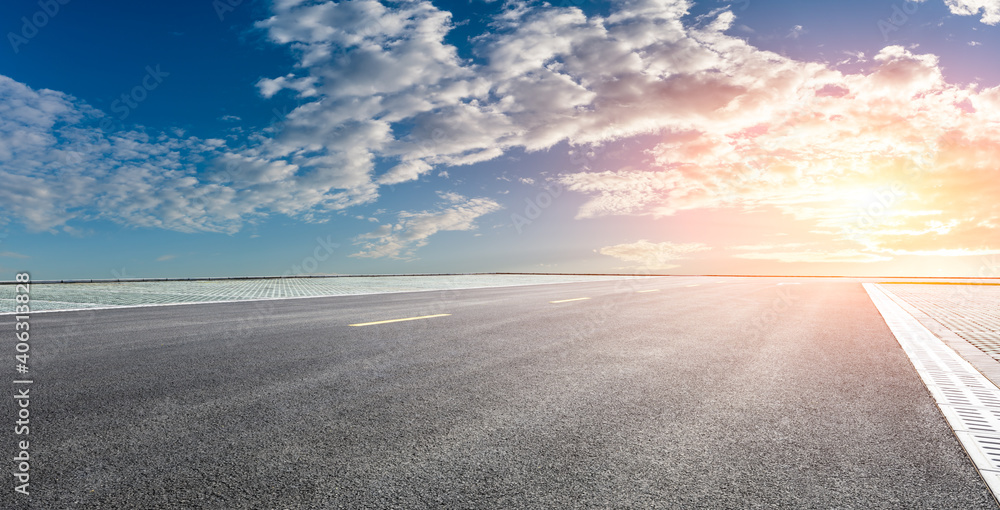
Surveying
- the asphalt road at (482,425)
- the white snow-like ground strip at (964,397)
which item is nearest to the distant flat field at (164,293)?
the asphalt road at (482,425)

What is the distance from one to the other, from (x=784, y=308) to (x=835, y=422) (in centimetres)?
987

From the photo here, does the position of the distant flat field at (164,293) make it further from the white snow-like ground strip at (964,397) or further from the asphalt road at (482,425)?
the white snow-like ground strip at (964,397)

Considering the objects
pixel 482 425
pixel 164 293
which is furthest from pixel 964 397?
pixel 164 293

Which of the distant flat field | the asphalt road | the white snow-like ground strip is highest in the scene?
the distant flat field

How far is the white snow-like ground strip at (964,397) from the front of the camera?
9.96ft

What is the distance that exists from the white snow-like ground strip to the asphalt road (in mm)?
113

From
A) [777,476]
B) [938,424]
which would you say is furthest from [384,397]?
[938,424]

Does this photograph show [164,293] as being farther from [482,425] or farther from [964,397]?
[964,397]

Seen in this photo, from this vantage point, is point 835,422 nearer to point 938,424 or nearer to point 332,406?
point 938,424

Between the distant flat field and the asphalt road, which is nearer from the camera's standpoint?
the asphalt road

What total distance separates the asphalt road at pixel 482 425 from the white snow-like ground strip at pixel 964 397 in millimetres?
113

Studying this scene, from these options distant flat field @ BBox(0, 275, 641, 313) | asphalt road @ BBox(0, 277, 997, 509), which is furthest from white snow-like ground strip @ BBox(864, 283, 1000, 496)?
distant flat field @ BBox(0, 275, 641, 313)

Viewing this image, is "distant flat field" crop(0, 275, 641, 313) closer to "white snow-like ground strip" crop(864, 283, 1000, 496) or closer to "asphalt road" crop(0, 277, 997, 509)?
"asphalt road" crop(0, 277, 997, 509)

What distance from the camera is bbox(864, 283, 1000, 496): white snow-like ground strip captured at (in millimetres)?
3035
